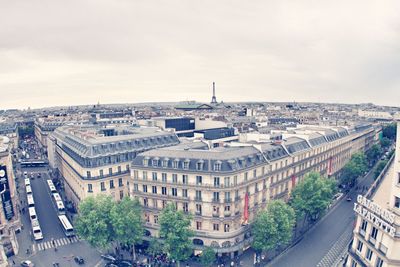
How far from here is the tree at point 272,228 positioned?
63.0 metres

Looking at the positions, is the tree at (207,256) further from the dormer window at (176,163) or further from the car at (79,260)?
the car at (79,260)

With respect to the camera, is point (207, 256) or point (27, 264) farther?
point (27, 264)

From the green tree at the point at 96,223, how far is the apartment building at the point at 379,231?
47765mm

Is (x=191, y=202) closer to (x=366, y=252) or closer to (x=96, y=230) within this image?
(x=96, y=230)

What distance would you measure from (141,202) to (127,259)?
13282 millimetres

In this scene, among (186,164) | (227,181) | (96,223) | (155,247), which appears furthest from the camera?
(186,164)

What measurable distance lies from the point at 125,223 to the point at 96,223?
19.6 ft

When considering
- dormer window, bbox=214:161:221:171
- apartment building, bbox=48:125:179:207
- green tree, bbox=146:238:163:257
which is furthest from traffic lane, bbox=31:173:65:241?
dormer window, bbox=214:161:221:171

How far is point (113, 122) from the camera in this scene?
161 meters

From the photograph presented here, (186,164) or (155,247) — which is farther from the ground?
(186,164)

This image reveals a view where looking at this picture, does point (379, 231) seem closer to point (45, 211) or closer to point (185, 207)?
point (185, 207)

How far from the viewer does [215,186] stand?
218ft

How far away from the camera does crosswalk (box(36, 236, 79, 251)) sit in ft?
249

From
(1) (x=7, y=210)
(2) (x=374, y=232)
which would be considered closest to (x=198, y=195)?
(2) (x=374, y=232)
